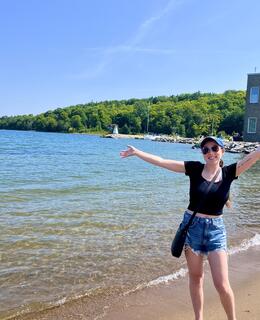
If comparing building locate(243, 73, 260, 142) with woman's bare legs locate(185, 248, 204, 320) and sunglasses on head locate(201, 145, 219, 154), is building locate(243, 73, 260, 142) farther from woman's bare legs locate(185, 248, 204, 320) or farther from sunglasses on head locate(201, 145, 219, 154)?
woman's bare legs locate(185, 248, 204, 320)

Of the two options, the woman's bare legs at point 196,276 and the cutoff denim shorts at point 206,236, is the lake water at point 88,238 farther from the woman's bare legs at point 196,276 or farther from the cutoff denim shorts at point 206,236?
the cutoff denim shorts at point 206,236

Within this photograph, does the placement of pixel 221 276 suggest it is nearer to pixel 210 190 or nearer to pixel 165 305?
pixel 210 190

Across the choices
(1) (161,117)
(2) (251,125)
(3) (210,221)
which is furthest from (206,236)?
(1) (161,117)

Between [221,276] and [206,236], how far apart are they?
41 centimetres

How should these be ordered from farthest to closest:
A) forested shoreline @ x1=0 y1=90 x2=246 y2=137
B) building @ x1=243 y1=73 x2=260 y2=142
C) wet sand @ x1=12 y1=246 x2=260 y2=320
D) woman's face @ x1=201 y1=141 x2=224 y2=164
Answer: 1. forested shoreline @ x1=0 y1=90 x2=246 y2=137
2. building @ x1=243 y1=73 x2=260 y2=142
3. wet sand @ x1=12 y1=246 x2=260 y2=320
4. woman's face @ x1=201 y1=141 x2=224 y2=164

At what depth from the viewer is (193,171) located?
4.50 meters

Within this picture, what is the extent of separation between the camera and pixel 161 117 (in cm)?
15375

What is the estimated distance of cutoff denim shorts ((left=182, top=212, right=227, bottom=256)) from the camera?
14.1 feet

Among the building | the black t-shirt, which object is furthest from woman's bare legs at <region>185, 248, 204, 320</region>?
the building

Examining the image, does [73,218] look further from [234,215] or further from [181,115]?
[181,115]

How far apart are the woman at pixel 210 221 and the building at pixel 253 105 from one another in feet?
175

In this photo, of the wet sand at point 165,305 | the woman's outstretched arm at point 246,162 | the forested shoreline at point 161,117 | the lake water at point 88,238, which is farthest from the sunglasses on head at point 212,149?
the forested shoreline at point 161,117

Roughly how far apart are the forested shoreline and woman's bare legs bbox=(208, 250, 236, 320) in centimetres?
10319

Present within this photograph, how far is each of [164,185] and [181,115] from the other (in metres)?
128
